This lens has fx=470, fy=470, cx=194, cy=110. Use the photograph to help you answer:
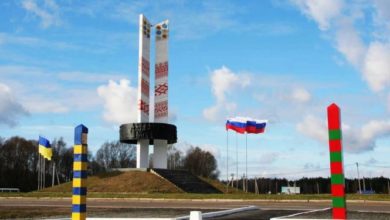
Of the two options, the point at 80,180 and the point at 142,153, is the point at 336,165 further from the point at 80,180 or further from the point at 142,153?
the point at 142,153

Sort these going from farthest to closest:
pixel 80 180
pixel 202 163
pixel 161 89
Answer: pixel 202 163 → pixel 161 89 → pixel 80 180

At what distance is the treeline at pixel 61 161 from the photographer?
297 feet

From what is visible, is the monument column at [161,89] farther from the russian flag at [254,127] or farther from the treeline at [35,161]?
the treeline at [35,161]

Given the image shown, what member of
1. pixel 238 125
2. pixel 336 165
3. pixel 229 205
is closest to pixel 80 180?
pixel 336 165

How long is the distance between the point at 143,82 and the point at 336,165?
5198cm

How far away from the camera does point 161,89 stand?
2319 inches


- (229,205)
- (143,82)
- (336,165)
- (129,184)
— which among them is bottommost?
(229,205)

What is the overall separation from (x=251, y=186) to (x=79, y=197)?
9087cm

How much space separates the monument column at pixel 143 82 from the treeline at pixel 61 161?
31337 millimetres

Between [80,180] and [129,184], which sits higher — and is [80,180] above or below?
above

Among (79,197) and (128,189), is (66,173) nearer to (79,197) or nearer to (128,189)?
(128,189)

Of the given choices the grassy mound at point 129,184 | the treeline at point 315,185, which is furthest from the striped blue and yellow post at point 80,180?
the treeline at point 315,185

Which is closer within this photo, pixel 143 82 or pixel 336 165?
pixel 336 165

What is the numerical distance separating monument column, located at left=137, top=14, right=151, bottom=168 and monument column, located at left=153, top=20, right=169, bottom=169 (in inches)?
50.3
